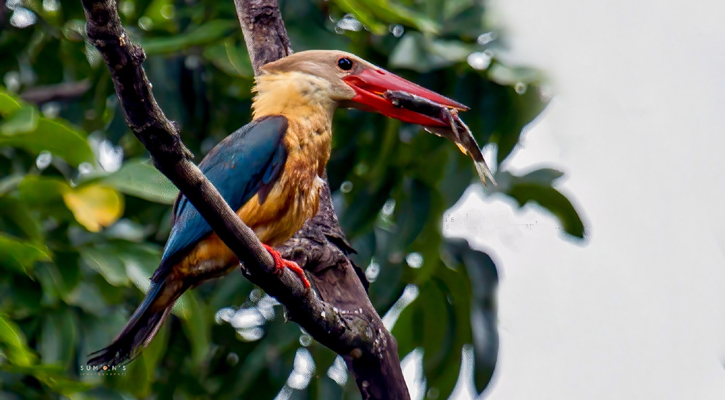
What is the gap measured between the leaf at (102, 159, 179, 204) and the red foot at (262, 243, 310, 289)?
2.18ft

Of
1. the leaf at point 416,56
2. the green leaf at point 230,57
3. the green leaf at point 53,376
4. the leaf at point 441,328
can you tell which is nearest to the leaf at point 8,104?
the green leaf at point 53,376

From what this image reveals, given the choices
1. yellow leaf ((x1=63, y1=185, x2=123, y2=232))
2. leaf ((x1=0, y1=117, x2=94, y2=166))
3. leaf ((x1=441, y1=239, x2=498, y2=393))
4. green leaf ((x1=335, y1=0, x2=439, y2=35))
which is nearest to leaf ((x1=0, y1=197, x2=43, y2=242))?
yellow leaf ((x1=63, y1=185, x2=123, y2=232))

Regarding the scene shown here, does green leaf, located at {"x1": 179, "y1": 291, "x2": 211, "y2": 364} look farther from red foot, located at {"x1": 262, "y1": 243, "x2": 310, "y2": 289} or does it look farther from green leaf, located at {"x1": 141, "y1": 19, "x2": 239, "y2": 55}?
green leaf, located at {"x1": 141, "y1": 19, "x2": 239, "y2": 55}

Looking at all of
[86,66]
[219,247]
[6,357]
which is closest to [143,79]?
[219,247]

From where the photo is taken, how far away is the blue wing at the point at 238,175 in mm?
3031

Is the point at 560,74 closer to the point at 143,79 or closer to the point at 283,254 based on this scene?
the point at 143,79

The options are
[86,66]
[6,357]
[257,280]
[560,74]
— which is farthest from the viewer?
[86,66]

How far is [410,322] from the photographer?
428cm

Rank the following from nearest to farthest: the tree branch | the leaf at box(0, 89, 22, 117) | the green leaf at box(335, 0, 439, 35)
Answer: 1. the tree branch
2. the leaf at box(0, 89, 22, 117)
3. the green leaf at box(335, 0, 439, 35)

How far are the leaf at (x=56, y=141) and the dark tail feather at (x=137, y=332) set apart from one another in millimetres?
624

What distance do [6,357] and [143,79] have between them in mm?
1732

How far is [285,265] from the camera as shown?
2754 mm

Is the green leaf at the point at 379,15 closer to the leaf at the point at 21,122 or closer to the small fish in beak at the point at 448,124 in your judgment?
the small fish in beak at the point at 448,124

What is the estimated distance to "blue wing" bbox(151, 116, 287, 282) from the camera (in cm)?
303
